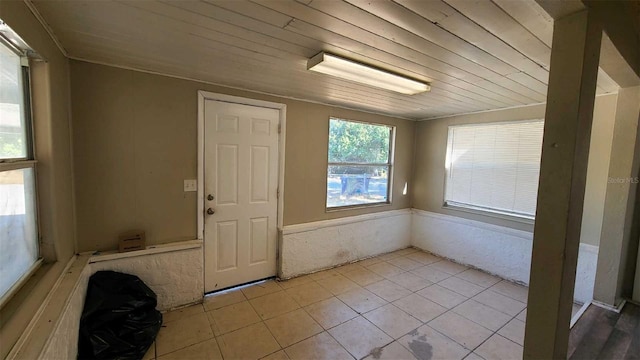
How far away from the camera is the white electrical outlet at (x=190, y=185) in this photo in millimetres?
2619

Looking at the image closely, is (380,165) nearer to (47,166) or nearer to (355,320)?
(355,320)

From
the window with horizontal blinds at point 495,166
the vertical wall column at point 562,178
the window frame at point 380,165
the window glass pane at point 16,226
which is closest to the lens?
the vertical wall column at point 562,178

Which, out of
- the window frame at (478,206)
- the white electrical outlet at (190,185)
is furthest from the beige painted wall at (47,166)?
the window frame at (478,206)

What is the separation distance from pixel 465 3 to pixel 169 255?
2852mm

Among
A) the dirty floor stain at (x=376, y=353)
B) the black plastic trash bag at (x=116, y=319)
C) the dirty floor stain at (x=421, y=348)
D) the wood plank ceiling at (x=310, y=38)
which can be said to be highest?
the wood plank ceiling at (x=310, y=38)

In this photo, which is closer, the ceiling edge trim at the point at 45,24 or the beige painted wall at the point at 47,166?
the beige painted wall at the point at 47,166

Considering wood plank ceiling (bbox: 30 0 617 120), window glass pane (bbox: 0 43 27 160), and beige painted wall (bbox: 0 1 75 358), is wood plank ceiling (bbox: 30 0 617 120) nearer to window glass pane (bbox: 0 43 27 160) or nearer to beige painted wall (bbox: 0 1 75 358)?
beige painted wall (bbox: 0 1 75 358)

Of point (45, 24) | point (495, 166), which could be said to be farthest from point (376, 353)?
point (45, 24)

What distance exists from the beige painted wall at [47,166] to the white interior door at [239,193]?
104 centimetres

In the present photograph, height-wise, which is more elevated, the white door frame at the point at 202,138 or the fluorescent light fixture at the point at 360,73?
the fluorescent light fixture at the point at 360,73

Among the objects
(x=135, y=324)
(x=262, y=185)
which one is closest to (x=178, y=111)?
(x=262, y=185)

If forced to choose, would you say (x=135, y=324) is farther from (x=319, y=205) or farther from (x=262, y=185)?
(x=319, y=205)

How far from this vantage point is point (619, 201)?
6.69ft

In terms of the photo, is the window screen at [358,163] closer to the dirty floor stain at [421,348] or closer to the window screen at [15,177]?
the dirty floor stain at [421,348]
